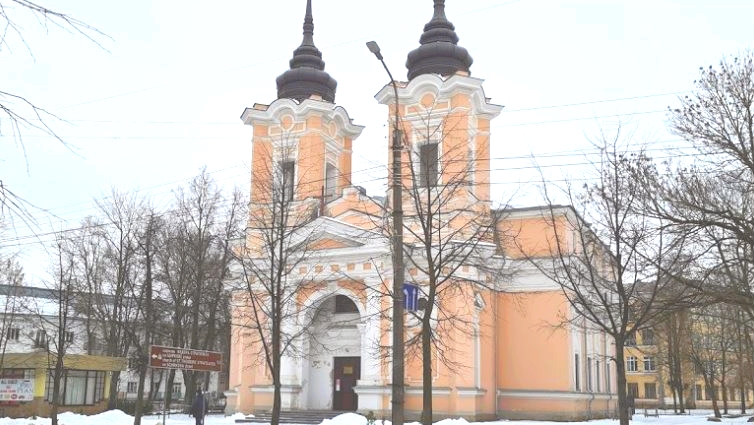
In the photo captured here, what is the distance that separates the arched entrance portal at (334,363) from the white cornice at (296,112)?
10037 mm

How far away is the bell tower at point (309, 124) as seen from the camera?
1565 inches

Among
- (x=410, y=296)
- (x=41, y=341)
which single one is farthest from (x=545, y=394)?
(x=41, y=341)

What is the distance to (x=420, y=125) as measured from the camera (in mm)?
37406

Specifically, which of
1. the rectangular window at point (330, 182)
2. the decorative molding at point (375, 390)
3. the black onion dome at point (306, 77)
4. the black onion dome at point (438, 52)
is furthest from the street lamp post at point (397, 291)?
the black onion dome at point (306, 77)

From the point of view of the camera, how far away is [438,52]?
128ft

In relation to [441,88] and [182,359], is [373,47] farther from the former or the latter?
[441,88]

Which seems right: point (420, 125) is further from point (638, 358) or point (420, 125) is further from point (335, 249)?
point (638, 358)

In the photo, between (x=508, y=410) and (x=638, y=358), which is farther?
(x=638, y=358)

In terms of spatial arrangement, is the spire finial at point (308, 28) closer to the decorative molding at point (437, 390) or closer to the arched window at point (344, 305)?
the arched window at point (344, 305)

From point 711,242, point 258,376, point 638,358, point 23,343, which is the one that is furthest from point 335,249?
point 638,358

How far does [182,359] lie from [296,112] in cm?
2103

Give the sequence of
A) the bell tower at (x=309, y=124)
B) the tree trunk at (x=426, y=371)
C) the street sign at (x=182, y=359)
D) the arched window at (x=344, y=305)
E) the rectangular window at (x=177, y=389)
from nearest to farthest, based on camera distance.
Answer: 1. the tree trunk at (x=426, y=371)
2. the street sign at (x=182, y=359)
3. the arched window at (x=344, y=305)
4. the bell tower at (x=309, y=124)
5. the rectangular window at (x=177, y=389)

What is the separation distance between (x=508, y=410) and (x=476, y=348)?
361 cm

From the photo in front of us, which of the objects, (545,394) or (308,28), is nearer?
(545,394)
